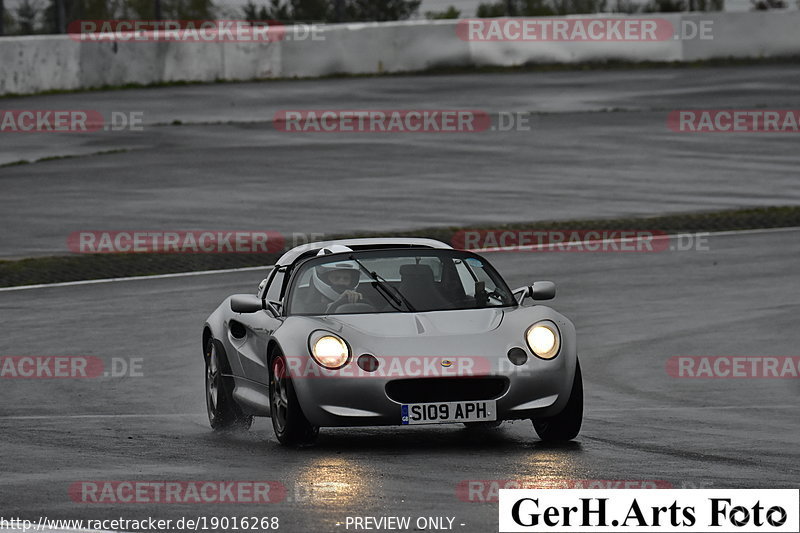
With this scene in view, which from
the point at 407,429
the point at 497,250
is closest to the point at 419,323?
the point at 407,429

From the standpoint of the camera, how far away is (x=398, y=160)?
1176 inches

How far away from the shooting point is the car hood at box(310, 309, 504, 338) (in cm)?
977

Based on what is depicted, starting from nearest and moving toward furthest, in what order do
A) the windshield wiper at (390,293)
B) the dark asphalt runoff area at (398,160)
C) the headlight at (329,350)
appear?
the headlight at (329,350) → the windshield wiper at (390,293) → the dark asphalt runoff area at (398,160)

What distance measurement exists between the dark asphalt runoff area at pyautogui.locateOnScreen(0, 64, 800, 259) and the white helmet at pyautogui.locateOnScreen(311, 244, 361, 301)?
1062cm

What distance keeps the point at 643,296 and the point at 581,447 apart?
26.3 ft

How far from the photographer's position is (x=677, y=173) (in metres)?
28.2

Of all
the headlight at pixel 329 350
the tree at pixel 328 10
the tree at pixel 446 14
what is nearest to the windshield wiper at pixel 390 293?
the headlight at pixel 329 350

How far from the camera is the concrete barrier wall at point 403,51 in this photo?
128ft

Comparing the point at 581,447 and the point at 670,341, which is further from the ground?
the point at 581,447

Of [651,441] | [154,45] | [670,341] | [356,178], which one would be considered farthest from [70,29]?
[651,441]

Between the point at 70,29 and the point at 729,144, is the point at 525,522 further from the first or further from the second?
the point at 70,29

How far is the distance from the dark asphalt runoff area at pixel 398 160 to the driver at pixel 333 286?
10702mm

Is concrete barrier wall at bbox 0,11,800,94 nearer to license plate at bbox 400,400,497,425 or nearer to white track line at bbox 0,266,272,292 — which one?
white track line at bbox 0,266,272,292

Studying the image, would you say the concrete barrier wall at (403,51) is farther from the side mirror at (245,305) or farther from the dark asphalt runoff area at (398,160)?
the side mirror at (245,305)
